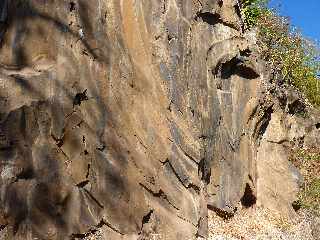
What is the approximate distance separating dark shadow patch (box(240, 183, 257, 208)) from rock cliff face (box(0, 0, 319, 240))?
194 centimetres

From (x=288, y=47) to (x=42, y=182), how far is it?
15754mm

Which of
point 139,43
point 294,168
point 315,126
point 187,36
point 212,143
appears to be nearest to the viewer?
point 139,43

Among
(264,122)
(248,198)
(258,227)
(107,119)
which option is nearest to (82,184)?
(107,119)

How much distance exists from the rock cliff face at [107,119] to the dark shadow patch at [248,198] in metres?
1.94

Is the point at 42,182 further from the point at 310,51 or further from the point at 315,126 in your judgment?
the point at 310,51

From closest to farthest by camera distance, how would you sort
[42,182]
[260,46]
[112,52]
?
[42,182] < [112,52] < [260,46]

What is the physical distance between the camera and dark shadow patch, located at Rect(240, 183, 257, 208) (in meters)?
14.5

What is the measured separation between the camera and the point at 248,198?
1478cm

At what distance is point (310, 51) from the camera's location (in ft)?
77.3

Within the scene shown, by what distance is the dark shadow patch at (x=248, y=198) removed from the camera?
14531mm

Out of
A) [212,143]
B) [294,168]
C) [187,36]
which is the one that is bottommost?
[294,168]

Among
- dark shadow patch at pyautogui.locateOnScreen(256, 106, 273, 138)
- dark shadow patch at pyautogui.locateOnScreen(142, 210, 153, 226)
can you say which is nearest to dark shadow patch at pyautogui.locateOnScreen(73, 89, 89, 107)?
dark shadow patch at pyautogui.locateOnScreen(142, 210, 153, 226)

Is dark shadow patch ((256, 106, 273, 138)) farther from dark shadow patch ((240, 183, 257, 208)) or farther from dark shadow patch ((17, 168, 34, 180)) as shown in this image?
dark shadow patch ((17, 168, 34, 180))

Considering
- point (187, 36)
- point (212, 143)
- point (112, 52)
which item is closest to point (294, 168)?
point (212, 143)
